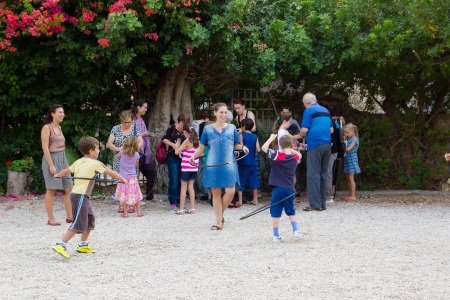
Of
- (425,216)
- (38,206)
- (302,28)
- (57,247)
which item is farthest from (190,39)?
(57,247)

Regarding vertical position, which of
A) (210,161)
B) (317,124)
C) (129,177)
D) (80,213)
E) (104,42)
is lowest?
(80,213)

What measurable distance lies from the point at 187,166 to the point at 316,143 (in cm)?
206

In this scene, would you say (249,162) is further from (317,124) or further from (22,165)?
(22,165)

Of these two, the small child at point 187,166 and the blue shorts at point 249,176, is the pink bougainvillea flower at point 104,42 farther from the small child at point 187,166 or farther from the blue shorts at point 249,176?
the blue shorts at point 249,176

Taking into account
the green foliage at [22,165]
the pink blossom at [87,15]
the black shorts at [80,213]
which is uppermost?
the pink blossom at [87,15]

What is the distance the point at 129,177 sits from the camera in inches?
421

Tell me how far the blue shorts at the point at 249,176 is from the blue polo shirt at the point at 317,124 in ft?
4.34

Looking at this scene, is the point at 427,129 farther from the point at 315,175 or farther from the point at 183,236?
the point at 183,236

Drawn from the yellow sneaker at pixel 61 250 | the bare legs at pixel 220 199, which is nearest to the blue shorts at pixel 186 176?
the bare legs at pixel 220 199

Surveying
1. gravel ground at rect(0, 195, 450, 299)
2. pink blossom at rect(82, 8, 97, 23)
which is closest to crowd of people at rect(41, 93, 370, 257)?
gravel ground at rect(0, 195, 450, 299)

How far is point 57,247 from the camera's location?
736cm

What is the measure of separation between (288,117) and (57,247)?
12.4ft

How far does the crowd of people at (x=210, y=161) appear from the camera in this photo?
25.8ft

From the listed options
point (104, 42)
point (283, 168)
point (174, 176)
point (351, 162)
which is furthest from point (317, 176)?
point (104, 42)
